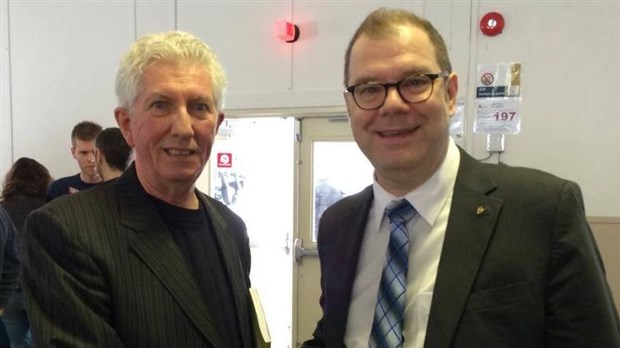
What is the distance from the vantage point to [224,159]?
4.71 m

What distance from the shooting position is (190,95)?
4.02ft

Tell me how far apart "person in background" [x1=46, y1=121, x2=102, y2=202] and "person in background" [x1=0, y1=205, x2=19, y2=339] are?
3.20 feet

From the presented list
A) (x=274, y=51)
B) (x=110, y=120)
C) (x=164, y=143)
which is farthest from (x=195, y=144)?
(x=110, y=120)

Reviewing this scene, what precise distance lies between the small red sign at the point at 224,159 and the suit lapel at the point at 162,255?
11.4ft

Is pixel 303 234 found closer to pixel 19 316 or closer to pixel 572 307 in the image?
pixel 19 316

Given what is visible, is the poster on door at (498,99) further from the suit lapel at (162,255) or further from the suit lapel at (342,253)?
the suit lapel at (162,255)

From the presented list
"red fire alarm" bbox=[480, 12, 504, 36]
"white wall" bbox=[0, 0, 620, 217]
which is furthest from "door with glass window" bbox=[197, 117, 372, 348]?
"red fire alarm" bbox=[480, 12, 504, 36]

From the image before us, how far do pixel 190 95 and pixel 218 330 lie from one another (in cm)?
60

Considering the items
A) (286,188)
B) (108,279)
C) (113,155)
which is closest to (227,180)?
(286,188)

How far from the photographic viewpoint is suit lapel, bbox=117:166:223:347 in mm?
1153

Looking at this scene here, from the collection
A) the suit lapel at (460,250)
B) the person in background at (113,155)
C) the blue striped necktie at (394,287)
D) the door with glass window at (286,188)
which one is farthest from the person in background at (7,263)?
the suit lapel at (460,250)

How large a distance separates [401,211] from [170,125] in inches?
24.2

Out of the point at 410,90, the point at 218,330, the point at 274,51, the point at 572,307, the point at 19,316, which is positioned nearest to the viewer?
the point at 572,307

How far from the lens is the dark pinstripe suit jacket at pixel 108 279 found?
103cm
